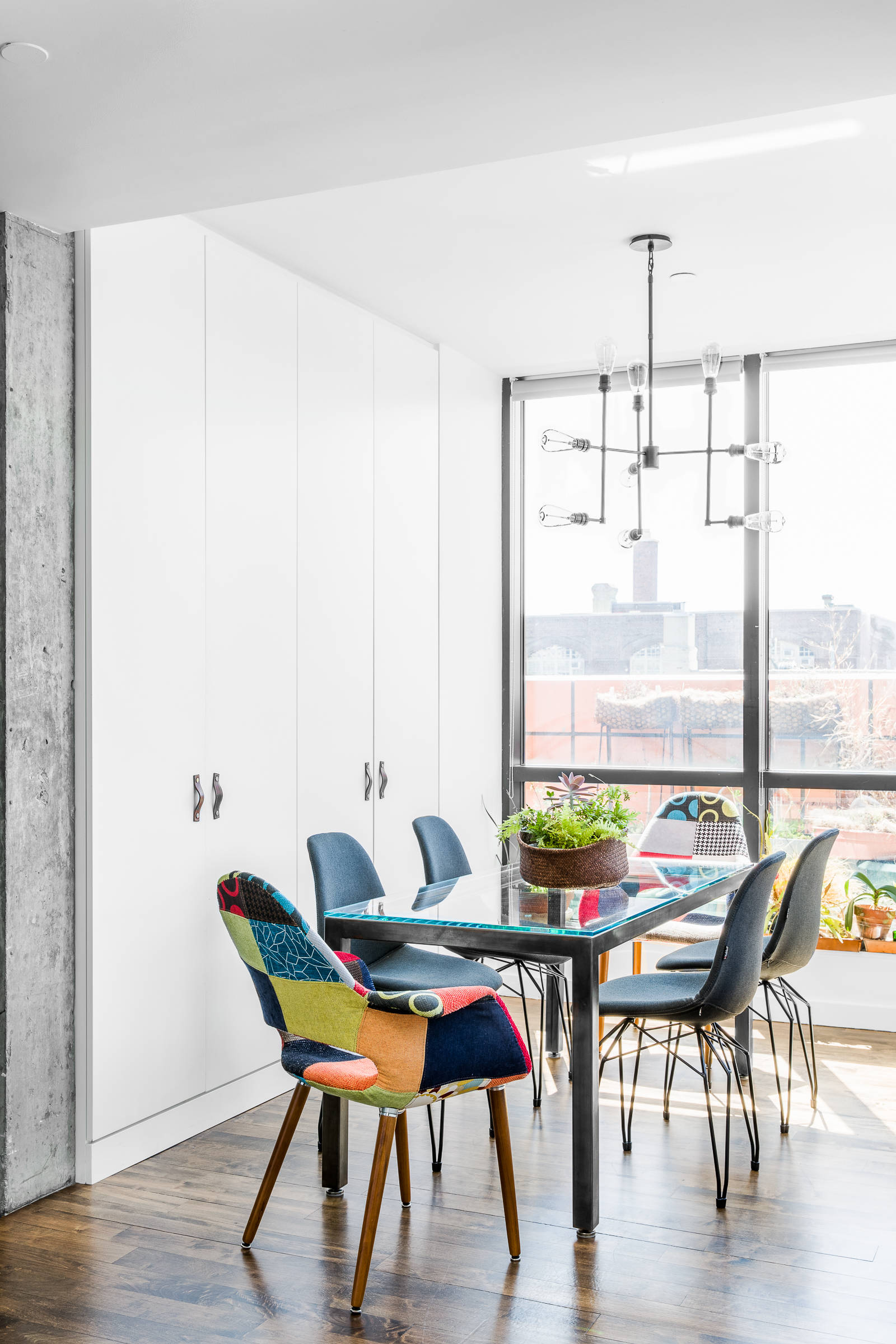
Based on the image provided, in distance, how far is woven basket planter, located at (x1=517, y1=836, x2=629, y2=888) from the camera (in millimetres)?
3609

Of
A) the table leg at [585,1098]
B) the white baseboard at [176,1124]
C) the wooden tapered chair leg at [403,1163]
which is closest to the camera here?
the table leg at [585,1098]

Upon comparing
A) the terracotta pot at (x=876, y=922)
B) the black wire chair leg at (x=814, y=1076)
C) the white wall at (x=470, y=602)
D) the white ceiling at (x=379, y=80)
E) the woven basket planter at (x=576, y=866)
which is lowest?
the black wire chair leg at (x=814, y=1076)

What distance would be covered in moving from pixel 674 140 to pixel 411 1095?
2.59 metres

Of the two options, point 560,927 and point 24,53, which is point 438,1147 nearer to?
point 560,927

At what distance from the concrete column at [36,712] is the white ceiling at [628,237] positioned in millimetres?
815

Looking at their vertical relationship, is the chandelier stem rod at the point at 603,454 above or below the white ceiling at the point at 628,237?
below

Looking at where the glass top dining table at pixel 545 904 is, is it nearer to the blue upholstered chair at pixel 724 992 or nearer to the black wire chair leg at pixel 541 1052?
the blue upholstered chair at pixel 724 992

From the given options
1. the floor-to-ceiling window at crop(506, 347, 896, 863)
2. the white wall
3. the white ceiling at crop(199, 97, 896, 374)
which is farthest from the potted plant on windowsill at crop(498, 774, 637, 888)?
the floor-to-ceiling window at crop(506, 347, 896, 863)

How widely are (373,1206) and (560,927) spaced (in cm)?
79

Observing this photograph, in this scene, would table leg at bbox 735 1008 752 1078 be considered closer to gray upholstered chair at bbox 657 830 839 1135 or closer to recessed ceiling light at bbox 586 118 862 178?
gray upholstered chair at bbox 657 830 839 1135

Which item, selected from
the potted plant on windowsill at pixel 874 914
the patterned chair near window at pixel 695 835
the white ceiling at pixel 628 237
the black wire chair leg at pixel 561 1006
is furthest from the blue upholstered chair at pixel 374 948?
the white ceiling at pixel 628 237

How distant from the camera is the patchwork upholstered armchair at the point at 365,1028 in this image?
2.65 metres

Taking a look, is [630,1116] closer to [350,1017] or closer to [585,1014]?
[585,1014]

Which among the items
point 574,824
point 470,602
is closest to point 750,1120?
point 574,824
